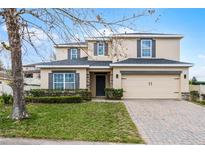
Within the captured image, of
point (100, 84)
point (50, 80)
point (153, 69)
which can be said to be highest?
point (153, 69)

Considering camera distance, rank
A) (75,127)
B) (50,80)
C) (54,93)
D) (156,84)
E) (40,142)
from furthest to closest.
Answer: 1. (50,80)
2. (156,84)
3. (54,93)
4. (75,127)
5. (40,142)

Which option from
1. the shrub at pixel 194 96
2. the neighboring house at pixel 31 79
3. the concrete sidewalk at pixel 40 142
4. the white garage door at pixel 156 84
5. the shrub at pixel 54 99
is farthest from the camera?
the neighboring house at pixel 31 79

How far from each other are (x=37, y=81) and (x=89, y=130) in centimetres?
1374

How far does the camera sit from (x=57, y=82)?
65.3ft

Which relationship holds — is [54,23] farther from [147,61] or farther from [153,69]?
[147,61]

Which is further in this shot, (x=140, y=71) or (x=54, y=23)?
(x=140, y=71)

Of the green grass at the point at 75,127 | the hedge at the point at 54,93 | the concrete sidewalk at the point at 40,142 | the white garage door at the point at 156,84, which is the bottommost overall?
the concrete sidewalk at the point at 40,142

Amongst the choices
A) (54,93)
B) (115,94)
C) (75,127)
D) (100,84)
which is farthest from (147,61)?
(75,127)

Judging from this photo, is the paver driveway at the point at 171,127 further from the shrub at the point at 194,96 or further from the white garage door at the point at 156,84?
the shrub at the point at 194,96

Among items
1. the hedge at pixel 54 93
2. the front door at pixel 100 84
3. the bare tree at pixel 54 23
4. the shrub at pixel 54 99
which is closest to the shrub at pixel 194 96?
the front door at pixel 100 84

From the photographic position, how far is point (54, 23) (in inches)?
295

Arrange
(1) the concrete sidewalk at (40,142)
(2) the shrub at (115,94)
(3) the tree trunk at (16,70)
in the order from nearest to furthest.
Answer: (1) the concrete sidewalk at (40,142)
(3) the tree trunk at (16,70)
(2) the shrub at (115,94)

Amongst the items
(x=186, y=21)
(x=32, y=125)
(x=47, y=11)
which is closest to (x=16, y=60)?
(x=32, y=125)

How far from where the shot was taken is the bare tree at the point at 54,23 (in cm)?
686
